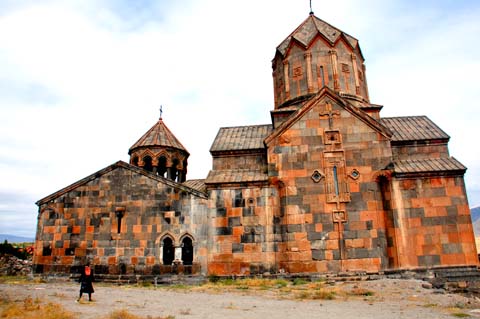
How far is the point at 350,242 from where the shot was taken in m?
9.38

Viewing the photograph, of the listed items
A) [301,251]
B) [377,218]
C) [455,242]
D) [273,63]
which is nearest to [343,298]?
[301,251]

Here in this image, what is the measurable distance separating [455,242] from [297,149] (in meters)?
4.44

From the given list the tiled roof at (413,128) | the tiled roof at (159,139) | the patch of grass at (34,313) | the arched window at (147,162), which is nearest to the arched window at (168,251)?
the arched window at (147,162)

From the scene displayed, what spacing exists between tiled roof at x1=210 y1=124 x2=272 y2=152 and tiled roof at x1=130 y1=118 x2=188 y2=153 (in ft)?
8.96

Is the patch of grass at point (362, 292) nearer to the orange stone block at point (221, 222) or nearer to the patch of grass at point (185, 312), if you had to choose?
the patch of grass at point (185, 312)

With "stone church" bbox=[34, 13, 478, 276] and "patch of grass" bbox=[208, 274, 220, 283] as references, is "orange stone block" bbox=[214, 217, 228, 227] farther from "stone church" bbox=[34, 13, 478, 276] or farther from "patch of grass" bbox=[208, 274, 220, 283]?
"patch of grass" bbox=[208, 274, 220, 283]

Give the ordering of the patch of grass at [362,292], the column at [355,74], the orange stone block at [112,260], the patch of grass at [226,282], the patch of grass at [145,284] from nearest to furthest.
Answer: the patch of grass at [362,292] → the patch of grass at [226,282] → the patch of grass at [145,284] → the orange stone block at [112,260] → the column at [355,74]

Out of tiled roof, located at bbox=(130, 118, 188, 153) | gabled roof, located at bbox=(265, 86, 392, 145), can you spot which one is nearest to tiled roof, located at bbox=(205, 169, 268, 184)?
gabled roof, located at bbox=(265, 86, 392, 145)

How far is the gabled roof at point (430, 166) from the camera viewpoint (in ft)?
31.6

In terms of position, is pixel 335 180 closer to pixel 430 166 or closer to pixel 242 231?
pixel 430 166

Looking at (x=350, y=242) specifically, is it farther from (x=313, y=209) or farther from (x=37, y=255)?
(x=37, y=255)

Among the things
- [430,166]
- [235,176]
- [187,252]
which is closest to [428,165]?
[430,166]

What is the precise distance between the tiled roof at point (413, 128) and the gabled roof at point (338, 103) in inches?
31.8

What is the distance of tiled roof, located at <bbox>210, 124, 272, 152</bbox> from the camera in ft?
37.0
